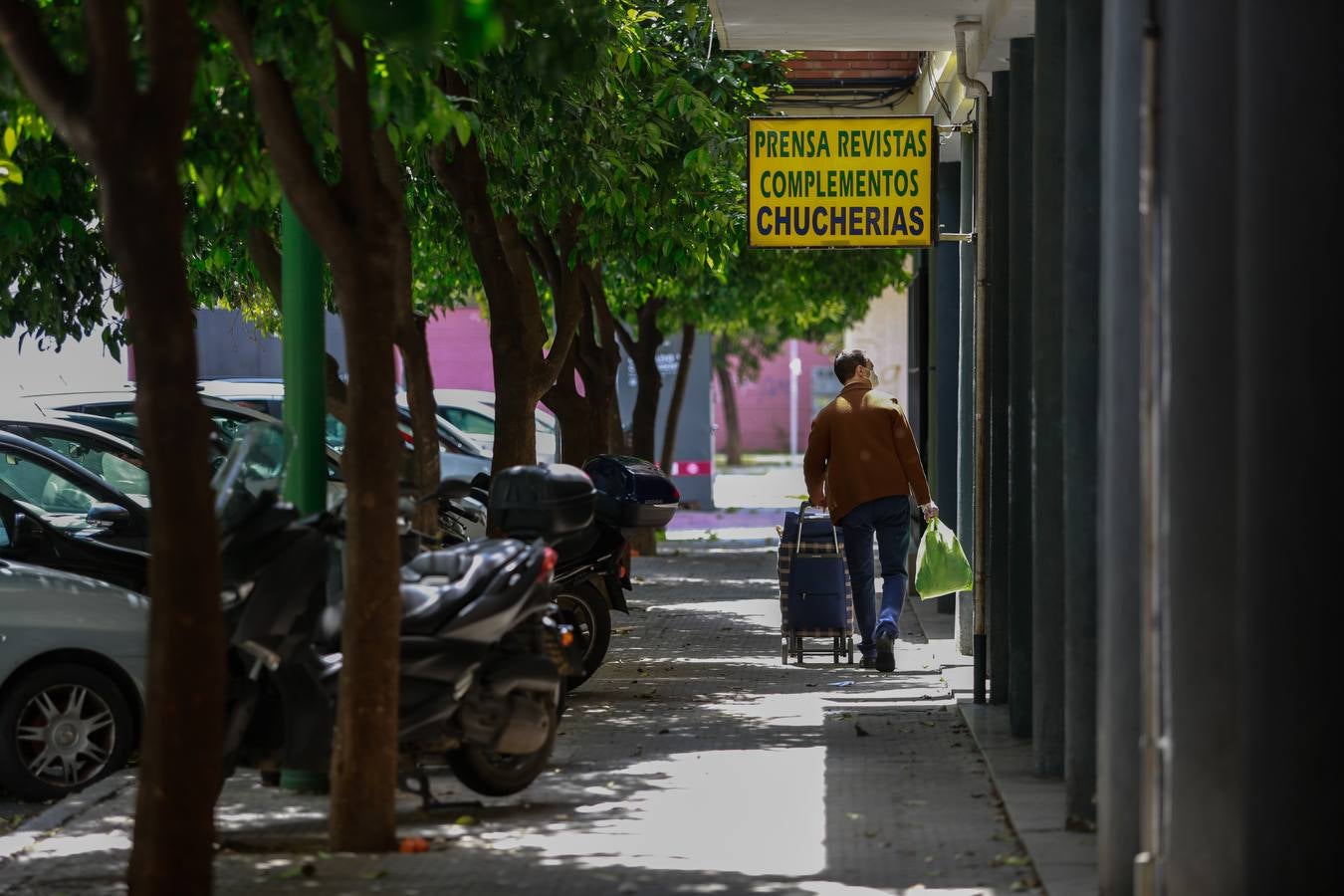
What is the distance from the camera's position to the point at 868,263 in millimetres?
24078

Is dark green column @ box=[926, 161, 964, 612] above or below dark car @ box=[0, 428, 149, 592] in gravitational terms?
above

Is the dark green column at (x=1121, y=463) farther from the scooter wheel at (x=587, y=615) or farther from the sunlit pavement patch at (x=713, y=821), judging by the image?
the scooter wheel at (x=587, y=615)

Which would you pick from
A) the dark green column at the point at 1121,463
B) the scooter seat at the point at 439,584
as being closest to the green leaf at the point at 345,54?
the scooter seat at the point at 439,584

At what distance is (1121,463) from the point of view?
5938mm

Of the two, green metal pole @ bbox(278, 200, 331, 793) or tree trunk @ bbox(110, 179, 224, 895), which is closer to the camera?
tree trunk @ bbox(110, 179, 224, 895)

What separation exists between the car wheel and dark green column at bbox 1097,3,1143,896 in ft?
15.6

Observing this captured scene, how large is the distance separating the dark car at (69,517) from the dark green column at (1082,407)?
5334mm

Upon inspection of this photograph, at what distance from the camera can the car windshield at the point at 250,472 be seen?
7230mm

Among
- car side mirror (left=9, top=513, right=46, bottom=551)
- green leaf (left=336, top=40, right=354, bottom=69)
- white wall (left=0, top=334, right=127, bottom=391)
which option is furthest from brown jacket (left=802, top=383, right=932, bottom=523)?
white wall (left=0, top=334, right=127, bottom=391)

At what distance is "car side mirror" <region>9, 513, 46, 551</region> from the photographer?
33.3 feet

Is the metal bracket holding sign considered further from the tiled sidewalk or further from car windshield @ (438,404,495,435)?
car windshield @ (438,404,495,435)

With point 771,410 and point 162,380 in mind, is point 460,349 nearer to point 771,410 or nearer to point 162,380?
point 771,410

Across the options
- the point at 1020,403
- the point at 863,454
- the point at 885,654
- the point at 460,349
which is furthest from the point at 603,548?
the point at 460,349

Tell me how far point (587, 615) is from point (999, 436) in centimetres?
250
